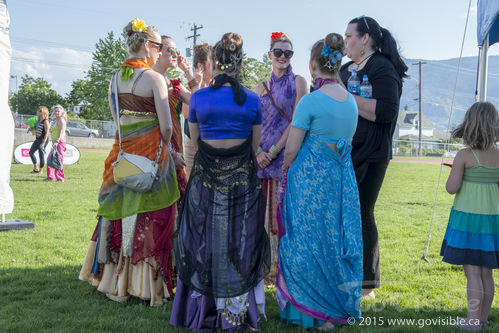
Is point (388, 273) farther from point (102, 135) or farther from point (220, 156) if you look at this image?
point (102, 135)

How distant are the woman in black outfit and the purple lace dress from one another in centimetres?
58

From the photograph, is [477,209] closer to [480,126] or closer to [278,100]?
[480,126]

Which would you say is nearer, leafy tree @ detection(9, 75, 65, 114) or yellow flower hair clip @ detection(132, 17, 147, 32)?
yellow flower hair clip @ detection(132, 17, 147, 32)

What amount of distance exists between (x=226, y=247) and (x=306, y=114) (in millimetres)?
1081

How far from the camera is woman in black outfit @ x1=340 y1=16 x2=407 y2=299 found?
143 inches

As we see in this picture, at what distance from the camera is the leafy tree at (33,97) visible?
54656mm

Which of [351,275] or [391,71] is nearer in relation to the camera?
[351,275]

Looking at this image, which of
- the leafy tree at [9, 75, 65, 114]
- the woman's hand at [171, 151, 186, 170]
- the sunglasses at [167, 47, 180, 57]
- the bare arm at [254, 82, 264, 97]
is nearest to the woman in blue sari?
the bare arm at [254, 82, 264, 97]

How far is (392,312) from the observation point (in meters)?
3.64

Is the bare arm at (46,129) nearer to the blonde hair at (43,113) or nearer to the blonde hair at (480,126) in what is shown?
the blonde hair at (43,113)

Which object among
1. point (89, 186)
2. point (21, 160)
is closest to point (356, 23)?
point (89, 186)

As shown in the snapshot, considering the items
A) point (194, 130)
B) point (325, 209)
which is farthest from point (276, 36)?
point (325, 209)

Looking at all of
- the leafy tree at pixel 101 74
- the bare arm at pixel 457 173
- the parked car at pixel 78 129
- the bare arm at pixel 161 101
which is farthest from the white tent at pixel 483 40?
the leafy tree at pixel 101 74

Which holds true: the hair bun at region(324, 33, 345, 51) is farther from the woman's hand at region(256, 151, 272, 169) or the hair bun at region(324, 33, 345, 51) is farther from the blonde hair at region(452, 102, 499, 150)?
the woman's hand at region(256, 151, 272, 169)
